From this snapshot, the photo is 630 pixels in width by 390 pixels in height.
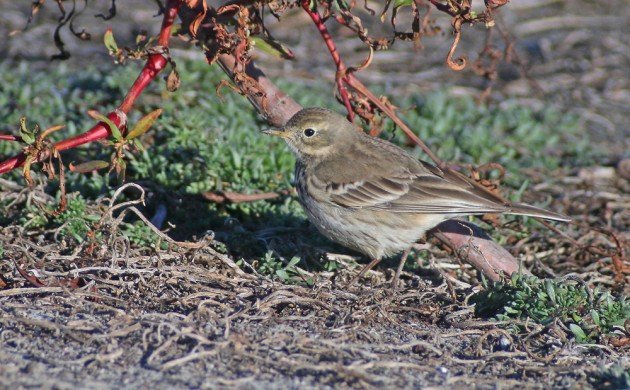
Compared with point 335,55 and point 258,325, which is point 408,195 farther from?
point 258,325

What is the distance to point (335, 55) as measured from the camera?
19.7ft

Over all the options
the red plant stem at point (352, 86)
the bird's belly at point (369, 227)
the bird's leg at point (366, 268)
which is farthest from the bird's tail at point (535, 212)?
the bird's leg at point (366, 268)

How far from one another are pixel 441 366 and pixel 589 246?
251cm

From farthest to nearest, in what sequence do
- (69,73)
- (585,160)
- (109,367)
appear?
1. (69,73)
2. (585,160)
3. (109,367)

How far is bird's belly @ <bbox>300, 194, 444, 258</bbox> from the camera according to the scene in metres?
6.13

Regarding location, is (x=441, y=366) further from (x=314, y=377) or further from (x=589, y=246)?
(x=589, y=246)

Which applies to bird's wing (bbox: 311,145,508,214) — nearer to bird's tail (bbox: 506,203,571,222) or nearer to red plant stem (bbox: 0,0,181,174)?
bird's tail (bbox: 506,203,571,222)

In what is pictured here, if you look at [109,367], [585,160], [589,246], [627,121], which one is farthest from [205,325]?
[627,121]

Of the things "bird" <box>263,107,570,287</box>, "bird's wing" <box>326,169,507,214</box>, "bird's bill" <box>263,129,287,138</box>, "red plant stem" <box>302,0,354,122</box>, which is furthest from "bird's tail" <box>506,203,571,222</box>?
"bird's bill" <box>263,129,287,138</box>

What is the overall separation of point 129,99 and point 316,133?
5.06ft

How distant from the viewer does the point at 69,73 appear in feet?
30.8

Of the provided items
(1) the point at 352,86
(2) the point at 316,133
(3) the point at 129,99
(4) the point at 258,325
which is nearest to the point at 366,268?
(2) the point at 316,133

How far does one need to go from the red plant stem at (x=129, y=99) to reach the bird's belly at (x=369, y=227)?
4.57 ft

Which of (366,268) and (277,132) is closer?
(366,268)
